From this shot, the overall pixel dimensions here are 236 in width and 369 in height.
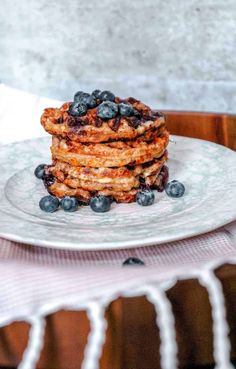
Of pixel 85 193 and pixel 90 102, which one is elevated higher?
pixel 90 102

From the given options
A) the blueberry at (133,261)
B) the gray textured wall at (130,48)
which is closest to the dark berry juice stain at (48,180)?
the blueberry at (133,261)

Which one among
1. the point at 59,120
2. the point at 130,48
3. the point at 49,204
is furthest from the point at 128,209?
the point at 130,48

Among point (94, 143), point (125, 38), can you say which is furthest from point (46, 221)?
point (125, 38)

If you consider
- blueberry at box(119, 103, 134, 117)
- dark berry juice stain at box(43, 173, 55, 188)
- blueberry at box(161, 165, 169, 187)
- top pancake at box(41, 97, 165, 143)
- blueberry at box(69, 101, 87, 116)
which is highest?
blueberry at box(69, 101, 87, 116)

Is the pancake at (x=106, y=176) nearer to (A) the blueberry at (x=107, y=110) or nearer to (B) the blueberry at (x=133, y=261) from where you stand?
(A) the blueberry at (x=107, y=110)

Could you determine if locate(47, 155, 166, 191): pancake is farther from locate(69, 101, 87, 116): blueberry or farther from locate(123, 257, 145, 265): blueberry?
locate(123, 257, 145, 265): blueberry

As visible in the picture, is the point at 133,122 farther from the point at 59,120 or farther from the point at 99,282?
the point at 99,282

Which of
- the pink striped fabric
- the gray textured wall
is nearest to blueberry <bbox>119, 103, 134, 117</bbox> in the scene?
the pink striped fabric

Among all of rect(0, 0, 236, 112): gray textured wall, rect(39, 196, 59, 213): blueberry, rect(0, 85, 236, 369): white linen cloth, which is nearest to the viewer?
rect(0, 85, 236, 369): white linen cloth
